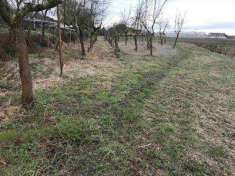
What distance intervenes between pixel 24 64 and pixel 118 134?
3404 mm

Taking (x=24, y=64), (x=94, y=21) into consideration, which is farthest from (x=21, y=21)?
A: (x=94, y=21)

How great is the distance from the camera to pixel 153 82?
45.5 feet

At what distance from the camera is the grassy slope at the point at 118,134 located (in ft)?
18.4

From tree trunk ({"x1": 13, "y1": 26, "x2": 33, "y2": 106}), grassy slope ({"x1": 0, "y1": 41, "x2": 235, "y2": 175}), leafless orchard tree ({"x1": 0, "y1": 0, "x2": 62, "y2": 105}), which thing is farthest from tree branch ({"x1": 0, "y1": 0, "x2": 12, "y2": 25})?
grassy slope ({"x1": 0, "y1": 41, "x2": 235, "y2": 175})

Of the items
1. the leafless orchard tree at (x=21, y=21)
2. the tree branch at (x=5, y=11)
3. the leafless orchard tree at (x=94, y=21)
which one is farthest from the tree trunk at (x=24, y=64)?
the leafless orchard tree at (x=94, y=21)

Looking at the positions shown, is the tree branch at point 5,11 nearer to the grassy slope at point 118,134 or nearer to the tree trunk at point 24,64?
the tree trunk at point 24,64

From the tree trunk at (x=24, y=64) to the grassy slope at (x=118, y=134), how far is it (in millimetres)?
421

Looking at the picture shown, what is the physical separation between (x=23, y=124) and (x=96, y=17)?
21041mm

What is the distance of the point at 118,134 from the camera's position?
7078mm

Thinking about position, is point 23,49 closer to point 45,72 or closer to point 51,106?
point 51,106

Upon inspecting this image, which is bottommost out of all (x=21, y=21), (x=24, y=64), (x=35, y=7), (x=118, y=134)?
(x=118, y=134)

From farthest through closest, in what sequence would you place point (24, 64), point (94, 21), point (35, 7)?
point (94, 21)
point (24, 64)
point (35, 7)

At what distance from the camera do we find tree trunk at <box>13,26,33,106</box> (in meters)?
7.58

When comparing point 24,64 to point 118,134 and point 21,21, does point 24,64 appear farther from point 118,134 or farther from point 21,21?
point 118,134
